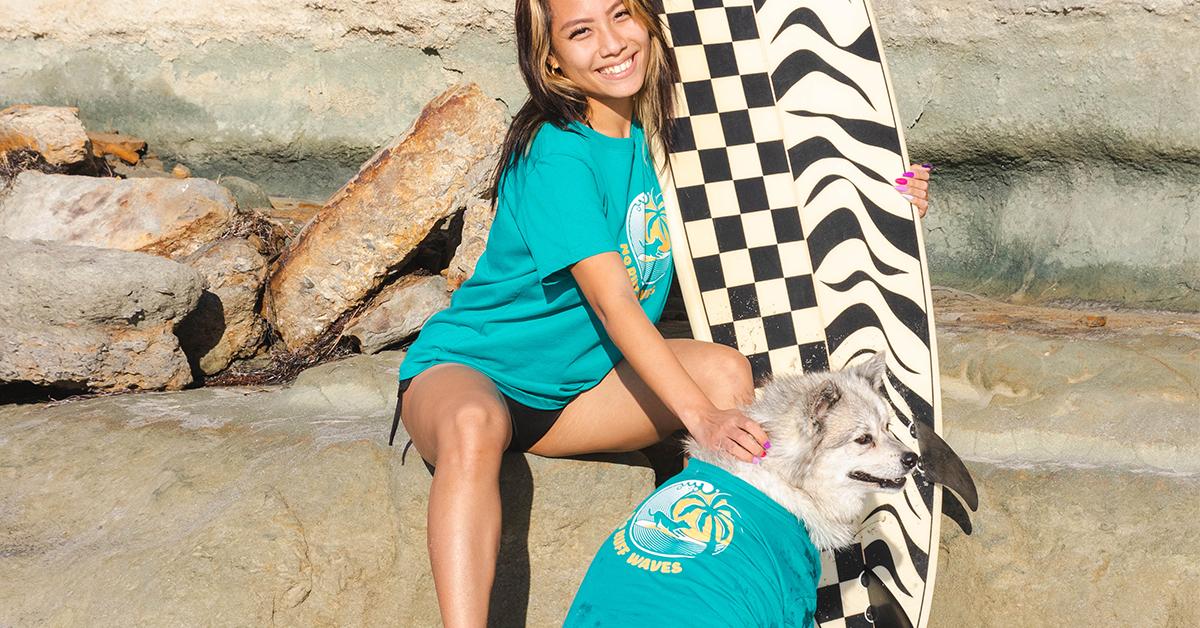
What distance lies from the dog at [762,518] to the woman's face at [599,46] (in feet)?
3.05

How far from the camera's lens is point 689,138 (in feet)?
12.3

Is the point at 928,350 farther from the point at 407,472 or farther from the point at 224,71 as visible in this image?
the point at 224,71

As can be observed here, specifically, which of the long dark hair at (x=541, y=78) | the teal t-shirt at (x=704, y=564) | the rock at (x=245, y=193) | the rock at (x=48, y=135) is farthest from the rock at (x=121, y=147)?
the teal t-shirt at (x=704, y=564)

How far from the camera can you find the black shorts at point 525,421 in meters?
3.25

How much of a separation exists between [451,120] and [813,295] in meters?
1.91

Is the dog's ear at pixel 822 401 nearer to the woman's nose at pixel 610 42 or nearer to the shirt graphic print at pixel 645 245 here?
the shirt graphic print at pixel 645 245

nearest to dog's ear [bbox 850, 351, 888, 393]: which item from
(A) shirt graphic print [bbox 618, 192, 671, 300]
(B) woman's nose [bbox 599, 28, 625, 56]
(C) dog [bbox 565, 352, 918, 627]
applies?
(C) dog [bbox 565, 352, 918, 627]

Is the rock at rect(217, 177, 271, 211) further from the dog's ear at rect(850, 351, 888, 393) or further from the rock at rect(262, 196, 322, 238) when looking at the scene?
the dog's ear at rect(850, 351, 888, 393)

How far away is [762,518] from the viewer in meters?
2.71

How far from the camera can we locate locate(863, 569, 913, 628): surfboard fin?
3457 mm

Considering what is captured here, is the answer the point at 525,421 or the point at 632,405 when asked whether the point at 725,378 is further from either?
the point at 525,421

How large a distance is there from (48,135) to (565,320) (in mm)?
3623

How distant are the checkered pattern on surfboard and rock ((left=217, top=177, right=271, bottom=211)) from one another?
290cm

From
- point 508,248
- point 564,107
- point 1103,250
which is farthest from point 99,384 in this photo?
point 1103,250
